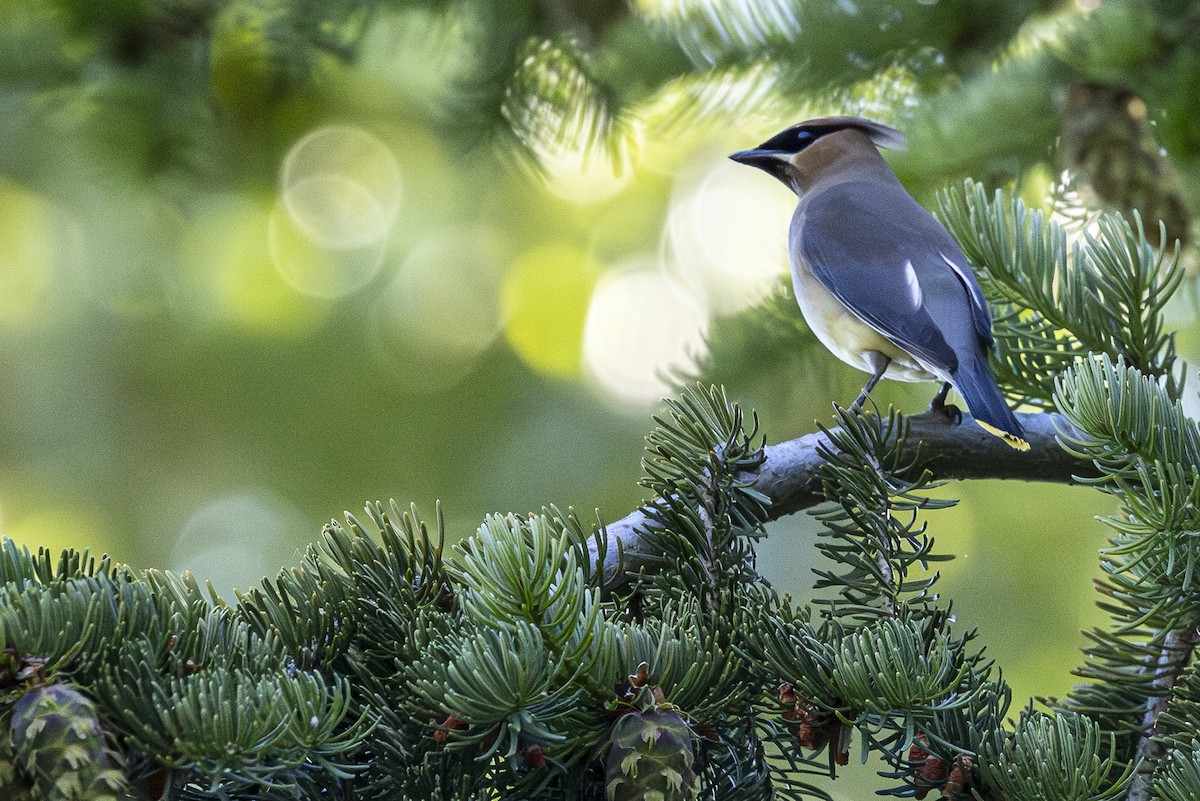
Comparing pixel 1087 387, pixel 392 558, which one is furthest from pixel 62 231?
pixel 1087 387

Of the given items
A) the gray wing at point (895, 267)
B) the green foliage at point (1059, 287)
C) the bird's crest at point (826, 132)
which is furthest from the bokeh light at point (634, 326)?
the green foliage at point (1059, 287)

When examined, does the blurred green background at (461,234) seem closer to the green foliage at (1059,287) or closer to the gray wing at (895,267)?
the gray wing at (895,267)

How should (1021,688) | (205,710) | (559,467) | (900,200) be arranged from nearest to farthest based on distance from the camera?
(205,710) < (900,200) < (1021,688) < (559,467)

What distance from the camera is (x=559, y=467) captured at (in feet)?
12.6

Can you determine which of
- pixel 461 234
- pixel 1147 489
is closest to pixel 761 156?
pixel 1147 489

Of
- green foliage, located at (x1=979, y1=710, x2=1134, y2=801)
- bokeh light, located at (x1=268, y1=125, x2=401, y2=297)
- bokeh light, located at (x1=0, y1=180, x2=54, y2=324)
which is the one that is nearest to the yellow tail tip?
green foliage, located at (x1=979, y1=710, x2=1134, y2=801)

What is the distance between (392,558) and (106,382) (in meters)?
3.58

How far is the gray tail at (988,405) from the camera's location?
1311 millimetres

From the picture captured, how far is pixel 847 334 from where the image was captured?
6.19ft

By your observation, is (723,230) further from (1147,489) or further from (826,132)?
(1147,489)

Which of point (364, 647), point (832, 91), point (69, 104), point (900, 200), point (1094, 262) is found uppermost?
point (69, 104)

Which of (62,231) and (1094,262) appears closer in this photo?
(1094,262)

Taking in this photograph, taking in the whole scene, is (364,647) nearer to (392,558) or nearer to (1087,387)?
(392,558)

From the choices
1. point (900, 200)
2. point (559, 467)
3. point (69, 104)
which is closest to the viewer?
point (900, 200)
